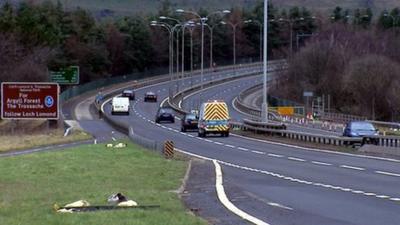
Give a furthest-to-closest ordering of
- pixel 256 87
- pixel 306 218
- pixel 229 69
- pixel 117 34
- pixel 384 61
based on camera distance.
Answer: pixel 229 69
pixel 117 34
pixel 256 87
pixel 384 61
pixel 306 218

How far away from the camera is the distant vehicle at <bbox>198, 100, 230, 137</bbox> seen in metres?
64.6

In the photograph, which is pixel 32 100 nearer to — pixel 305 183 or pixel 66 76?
pixel 66 76

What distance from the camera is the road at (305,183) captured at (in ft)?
60.2

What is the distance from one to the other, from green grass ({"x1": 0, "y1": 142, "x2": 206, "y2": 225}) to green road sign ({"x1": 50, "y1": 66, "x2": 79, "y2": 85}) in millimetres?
69883

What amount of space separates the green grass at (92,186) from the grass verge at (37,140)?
68.1 feet

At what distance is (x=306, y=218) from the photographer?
17484 millimetres

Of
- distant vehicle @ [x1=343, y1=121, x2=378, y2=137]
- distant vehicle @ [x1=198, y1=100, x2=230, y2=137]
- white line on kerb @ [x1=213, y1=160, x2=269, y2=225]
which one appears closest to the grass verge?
distant vehicle @ [x1=198, y1=100, x2=230, y2=137]

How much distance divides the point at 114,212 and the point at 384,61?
92.5 metres

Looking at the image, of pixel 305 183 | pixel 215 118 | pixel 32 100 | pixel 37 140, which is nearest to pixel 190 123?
pixel 215 118

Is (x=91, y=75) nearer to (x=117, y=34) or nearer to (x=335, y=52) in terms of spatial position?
(x=117, y=34)

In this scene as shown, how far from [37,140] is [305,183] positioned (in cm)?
4360

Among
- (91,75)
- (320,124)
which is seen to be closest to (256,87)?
(91,75)

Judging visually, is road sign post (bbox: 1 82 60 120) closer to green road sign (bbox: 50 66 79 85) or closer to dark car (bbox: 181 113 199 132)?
dark car (bbox: 181 113 199 132)

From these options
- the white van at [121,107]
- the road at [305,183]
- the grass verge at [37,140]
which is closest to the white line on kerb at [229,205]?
the road at [305,183]
